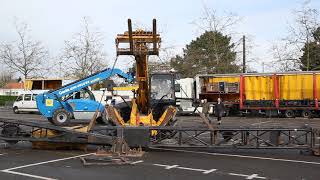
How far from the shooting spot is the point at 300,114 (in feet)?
113

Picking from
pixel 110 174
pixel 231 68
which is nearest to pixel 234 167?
pixel 110 174

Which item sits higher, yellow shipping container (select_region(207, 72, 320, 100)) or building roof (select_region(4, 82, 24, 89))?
building roof (select_region(4, 82, 24, 89))

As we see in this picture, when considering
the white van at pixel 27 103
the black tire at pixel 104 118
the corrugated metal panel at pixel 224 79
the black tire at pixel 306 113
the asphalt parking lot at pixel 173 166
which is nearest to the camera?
the asphalt parking lot at pixel 173 166

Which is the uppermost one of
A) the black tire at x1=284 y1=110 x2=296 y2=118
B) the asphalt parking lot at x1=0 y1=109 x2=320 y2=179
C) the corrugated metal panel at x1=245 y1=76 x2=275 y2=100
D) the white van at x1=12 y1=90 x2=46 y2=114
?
the corrugated metal panel at x1=245 y1=76 x2=275 y2=100

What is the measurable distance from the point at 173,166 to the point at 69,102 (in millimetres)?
16177

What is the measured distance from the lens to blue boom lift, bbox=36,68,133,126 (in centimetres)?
2336

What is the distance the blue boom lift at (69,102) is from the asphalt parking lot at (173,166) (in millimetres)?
9536

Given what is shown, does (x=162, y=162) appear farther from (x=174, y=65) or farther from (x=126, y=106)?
(x=174, y=65)

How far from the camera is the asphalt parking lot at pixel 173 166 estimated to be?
32.9 feet

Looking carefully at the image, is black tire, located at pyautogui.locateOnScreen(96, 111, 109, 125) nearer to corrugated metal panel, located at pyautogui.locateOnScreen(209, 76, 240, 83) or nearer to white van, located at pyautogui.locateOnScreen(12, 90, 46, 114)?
corrugated metal panel, located at pyautogui.locateOnScreen(209, 76, 240, 83)

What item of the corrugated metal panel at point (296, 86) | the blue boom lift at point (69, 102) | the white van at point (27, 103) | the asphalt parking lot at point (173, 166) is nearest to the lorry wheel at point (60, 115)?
the blue boom lift at point (69, 102)

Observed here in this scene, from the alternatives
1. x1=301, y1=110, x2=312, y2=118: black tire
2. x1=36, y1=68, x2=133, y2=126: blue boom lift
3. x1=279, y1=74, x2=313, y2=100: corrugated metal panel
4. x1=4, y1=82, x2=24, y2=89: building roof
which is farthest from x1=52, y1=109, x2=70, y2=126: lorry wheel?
x1=4, y1=82, x2=24, y2=89: building roof

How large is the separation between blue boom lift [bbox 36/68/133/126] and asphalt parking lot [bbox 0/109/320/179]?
31.3 feet

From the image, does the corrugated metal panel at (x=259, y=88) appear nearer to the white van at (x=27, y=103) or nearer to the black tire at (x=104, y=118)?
the black tire at (x=104, y=118)
